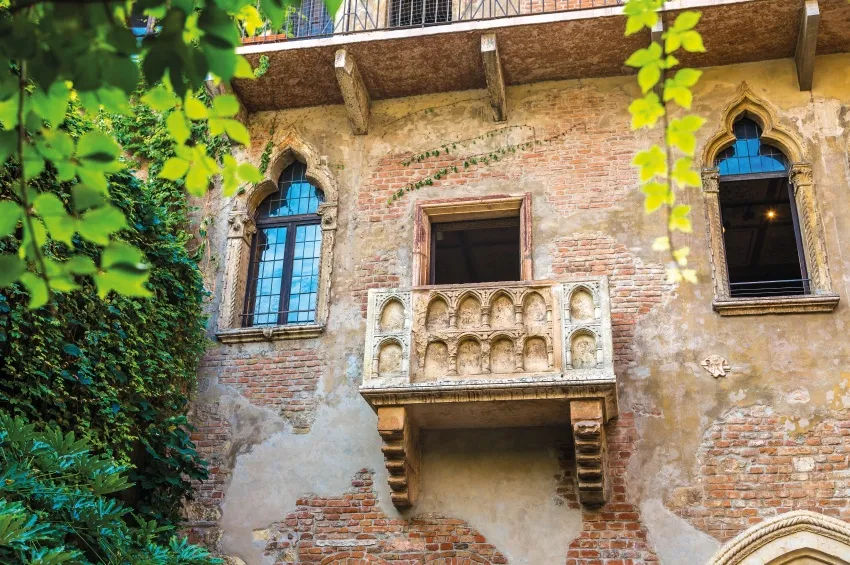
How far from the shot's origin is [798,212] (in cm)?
925

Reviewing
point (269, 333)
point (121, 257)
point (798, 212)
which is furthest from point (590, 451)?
point (121, 257)

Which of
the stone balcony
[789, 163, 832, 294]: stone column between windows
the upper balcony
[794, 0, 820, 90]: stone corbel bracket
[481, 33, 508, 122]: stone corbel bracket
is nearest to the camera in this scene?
the stone balcony

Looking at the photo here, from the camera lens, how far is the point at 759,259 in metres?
13.2

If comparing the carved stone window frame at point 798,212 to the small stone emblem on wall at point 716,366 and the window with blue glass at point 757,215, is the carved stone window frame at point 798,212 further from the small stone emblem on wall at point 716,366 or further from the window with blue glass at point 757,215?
the small stone emblem on wall at point 716,366

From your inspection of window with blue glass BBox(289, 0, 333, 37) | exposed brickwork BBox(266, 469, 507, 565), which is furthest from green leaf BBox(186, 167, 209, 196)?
window with blue glass BBox(289, 0, 333, 37)

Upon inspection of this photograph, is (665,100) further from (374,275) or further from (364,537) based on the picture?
(374,275)

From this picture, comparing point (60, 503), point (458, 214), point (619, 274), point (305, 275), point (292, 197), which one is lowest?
point (60, 503)

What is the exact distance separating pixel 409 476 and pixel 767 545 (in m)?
3.06

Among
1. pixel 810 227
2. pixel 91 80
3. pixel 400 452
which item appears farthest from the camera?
pixel 810 227

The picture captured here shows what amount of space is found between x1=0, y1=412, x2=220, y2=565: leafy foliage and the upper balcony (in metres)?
4.88

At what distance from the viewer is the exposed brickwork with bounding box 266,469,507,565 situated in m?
8.38

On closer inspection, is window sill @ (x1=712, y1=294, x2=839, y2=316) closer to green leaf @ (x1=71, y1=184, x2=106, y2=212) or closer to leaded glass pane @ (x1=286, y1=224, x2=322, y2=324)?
leaded glass pane @ (x1=286, y1=224, x2=322, y2=324)

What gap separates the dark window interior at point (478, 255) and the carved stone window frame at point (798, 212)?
106 inches

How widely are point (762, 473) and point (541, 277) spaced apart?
2.68 metres
